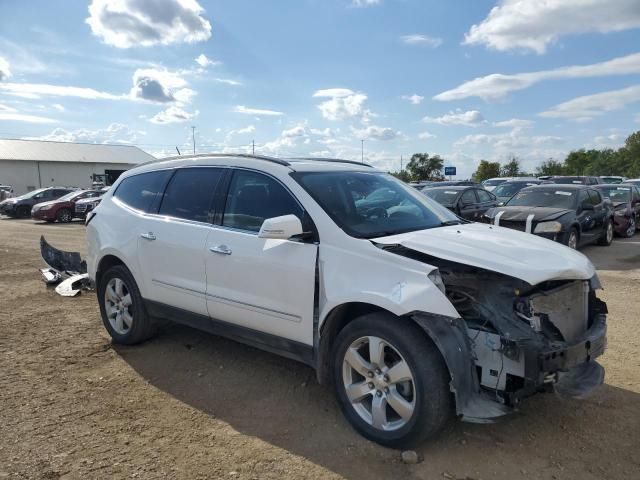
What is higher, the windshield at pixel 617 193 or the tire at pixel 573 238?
the windshield at pixel 617 193

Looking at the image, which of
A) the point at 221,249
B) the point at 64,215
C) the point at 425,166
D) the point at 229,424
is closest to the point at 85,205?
the point at 64,215

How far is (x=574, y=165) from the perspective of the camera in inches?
3625

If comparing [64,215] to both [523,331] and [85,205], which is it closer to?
[85,205]

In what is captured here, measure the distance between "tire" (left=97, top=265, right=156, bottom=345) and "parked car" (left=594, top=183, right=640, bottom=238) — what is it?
1243 centimetres

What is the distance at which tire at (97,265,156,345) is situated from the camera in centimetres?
495

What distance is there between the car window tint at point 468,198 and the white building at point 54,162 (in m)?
51.9

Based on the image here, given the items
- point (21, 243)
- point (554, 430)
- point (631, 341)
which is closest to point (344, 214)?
point (554, 430)

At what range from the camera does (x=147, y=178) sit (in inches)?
203

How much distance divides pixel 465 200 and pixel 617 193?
541 centimetres

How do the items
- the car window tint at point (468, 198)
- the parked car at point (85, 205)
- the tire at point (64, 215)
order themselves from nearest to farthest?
the car window tint at point (468, 198), the parked car at point (85, 205), the tire at point (64, 215)

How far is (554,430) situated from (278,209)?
247 centimetres

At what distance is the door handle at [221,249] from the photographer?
13.0ft

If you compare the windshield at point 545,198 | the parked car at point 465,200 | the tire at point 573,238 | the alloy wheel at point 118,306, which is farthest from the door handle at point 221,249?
the parked car at point 465,200

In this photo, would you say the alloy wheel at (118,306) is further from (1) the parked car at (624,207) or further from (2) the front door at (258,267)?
(1) the parked car at (624,207)
